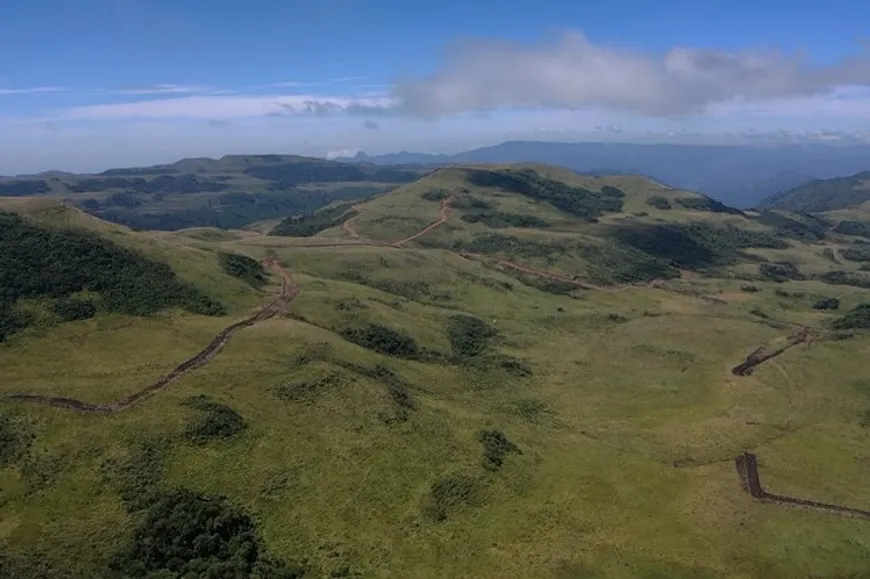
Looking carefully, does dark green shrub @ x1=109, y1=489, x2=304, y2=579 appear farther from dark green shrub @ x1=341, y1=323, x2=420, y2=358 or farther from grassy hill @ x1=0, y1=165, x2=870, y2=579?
dark green shrub @ x1=341, y1=323, x2=420, y2=358

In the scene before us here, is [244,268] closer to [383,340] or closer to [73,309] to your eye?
[383,340]

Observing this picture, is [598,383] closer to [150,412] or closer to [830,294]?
[150,412]

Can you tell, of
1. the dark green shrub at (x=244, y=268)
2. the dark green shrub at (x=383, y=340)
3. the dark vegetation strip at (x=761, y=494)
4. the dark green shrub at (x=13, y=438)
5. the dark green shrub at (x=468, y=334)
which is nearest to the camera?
the dark green shrub at (x=13, y=438)

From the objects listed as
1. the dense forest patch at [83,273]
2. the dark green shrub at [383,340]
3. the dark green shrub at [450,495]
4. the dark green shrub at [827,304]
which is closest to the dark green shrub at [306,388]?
the dark green shrub at [450,495]

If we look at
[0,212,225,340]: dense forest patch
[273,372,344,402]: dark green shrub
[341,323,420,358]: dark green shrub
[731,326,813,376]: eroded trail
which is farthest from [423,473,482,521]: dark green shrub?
[731,326,813,376]: eroded trail

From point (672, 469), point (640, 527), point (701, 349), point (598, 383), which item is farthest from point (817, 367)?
point (640, 527)

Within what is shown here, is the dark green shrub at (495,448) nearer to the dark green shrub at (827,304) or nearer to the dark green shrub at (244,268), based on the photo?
the dark green shrub at (244,268)
